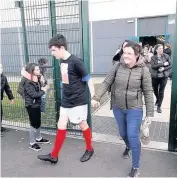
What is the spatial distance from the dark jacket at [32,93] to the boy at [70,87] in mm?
526

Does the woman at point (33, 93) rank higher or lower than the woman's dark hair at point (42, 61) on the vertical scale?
lower

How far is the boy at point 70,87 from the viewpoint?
3.20 meters

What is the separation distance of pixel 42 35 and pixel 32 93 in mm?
1169

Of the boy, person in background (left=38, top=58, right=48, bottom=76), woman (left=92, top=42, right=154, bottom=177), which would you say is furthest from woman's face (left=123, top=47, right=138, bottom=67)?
person in background (left=38, top=58, right=48, bottom=76)

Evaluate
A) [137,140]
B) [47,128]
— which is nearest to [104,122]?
[47,128]

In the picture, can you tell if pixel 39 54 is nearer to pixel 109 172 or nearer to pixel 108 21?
pixel 109 172

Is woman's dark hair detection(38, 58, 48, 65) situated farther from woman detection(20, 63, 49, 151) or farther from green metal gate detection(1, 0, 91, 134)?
woman detection(20, 63, 49, 151)

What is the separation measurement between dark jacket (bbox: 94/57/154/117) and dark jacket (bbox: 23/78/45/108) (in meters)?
1.27

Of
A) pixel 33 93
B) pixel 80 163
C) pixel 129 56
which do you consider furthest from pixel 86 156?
pixel 129 56

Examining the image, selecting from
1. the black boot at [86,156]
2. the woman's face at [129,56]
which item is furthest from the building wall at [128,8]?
the black boot at [86,156]

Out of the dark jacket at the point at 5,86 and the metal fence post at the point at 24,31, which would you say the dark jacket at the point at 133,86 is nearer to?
the metal fence post at the point at 24,31

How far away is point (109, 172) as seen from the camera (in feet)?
10.5

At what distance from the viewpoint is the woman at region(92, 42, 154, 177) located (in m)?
2.87

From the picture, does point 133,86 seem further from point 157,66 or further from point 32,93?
point 157,66
